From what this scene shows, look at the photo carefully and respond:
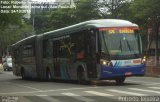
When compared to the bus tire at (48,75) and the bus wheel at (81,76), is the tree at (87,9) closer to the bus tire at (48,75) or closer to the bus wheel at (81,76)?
the bus tire at (48,75)

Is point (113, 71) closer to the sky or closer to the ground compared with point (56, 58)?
closer to the ground

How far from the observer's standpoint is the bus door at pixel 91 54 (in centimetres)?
2383

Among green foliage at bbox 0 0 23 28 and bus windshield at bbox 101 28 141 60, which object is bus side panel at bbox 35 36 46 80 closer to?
green foliage at bbox 0 0 23 28

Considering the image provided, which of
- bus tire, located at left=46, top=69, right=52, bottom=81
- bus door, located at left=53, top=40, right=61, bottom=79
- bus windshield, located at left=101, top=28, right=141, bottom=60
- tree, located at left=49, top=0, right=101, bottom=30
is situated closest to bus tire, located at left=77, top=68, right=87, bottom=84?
bus windshield, located at left=101, top=28, right=141, bottom=60

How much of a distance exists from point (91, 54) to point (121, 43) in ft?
5.25

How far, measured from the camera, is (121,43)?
23484mm

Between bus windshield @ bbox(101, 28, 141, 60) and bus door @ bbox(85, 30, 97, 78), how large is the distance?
594 mm

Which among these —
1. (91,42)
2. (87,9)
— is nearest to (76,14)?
(87,9)

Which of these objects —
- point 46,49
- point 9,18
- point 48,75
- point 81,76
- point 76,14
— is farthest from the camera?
point 76,14

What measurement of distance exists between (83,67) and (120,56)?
255 cm

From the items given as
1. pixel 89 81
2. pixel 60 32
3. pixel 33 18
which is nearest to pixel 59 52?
pixel 60 32

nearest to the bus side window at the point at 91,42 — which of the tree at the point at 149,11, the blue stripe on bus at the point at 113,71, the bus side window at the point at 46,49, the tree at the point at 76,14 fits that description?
the blue stripe on bus at the point at 113,71

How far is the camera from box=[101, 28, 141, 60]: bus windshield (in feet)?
76.6

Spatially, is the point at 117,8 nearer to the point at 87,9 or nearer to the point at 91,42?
the point at 87,9
